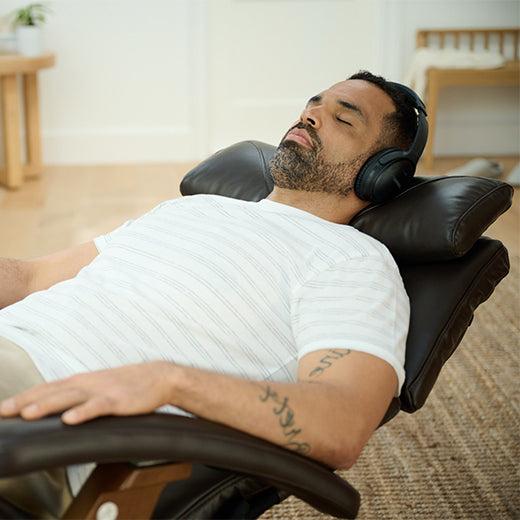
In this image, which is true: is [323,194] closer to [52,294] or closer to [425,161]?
[52,294]

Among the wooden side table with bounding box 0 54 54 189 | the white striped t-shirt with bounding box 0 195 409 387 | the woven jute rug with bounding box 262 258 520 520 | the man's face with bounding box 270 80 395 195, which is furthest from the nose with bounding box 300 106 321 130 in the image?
the wooden side table with bounding box 0 54 54 189

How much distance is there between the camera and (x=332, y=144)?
1.42m

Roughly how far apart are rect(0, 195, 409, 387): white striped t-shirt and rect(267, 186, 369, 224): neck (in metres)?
0.14

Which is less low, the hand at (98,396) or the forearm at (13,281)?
the hand at (98,396)

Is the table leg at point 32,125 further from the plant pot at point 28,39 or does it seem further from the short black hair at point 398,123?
the short black hair at point 398,123

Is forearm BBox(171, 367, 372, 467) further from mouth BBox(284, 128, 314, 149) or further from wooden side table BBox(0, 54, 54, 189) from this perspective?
wooden side table BBox(0, 54, 54, 189)

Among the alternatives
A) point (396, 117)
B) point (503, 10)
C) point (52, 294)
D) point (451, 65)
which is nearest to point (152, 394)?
point (52, 294)

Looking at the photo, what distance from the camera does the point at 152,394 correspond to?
85cm

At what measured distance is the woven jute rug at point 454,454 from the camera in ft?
5.02

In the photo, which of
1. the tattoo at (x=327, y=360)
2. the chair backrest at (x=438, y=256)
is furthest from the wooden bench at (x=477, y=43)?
the tattoo at (x=327, y=360)

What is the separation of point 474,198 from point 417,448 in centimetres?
76

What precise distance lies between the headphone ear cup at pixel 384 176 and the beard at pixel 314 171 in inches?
1.0

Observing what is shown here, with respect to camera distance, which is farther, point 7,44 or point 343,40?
point 343,40

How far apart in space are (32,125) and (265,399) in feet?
11.0
